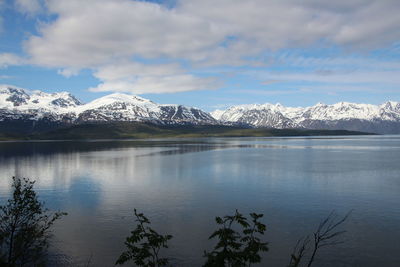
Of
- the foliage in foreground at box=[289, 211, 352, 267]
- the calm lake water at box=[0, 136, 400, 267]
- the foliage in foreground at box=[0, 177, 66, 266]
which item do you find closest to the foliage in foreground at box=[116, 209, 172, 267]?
the foliage in foreground at box=[0, 177, 66, 266]

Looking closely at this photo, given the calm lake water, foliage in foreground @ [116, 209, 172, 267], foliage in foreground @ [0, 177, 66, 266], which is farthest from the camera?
the calm lake water

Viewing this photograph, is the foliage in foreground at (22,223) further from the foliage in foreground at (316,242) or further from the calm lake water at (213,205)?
the foliage in foreground at (316,242)

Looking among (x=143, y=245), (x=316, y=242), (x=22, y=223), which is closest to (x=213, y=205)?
(x=22, y=223)

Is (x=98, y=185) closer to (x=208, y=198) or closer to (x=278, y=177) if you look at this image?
(x=208, y=198)

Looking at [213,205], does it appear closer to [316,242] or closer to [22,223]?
[22,223]

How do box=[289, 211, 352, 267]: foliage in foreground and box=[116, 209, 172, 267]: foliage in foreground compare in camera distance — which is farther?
box=[289, 211, 352, 267]: foliage in foreground

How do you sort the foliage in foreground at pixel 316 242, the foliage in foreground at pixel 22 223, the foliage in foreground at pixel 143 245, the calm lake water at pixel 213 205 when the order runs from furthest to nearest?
the calm lake water at pixel 213 205
the foliage in foreground at pixel 22 223
the foliage in foreground at pixel 316 242
the foliage in foreground at pixel 143 245

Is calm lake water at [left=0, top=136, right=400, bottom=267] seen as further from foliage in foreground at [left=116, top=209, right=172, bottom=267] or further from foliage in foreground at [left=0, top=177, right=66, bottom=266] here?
foliage in foreground at [left=116, top=209, right=172, bottom=267]

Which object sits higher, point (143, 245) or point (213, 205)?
point (143, 245)

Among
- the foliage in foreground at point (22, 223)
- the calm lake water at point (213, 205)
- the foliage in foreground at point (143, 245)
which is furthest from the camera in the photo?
the calm lake water at point (213, 205)

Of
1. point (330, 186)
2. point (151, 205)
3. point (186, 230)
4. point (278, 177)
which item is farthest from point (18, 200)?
point (278, 177)

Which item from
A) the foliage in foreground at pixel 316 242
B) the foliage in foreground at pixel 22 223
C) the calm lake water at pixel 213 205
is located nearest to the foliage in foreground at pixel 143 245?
the foliage in foreground at pixel 22 223

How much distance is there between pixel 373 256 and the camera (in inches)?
1085

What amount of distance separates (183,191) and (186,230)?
1998cm
